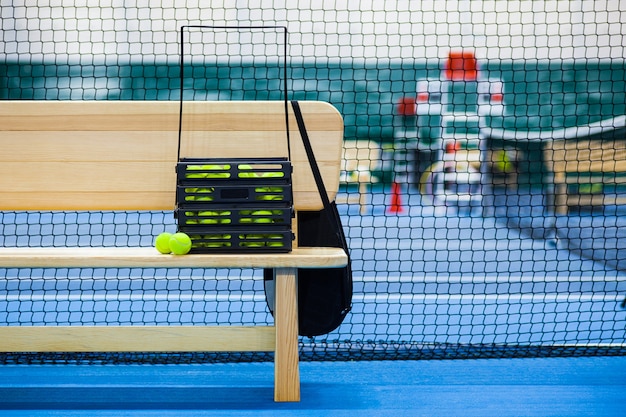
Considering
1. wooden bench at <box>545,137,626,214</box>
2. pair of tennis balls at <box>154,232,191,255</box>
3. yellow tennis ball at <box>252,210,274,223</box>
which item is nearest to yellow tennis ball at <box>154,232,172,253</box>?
pair of tennis balls at <box>154,232,191,255</box>

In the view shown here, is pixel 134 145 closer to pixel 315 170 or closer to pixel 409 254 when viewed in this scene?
pixel 315 170

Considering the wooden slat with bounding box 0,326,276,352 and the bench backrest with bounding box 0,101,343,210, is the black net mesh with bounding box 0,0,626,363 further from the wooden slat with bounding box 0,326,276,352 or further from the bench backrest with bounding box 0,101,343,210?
the bench backrest with bounding box 0,101,343,210

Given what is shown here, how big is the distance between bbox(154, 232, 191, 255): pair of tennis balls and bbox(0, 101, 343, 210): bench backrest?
0.34 m

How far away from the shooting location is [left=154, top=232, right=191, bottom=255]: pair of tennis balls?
6.48ft

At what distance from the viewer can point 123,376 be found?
2.32 m

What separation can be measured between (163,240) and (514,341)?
4.86 feet

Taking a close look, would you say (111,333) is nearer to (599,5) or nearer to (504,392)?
(504,392)

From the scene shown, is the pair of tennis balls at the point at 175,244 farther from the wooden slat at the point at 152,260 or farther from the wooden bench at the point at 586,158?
the wooden bench at the point at 586,158

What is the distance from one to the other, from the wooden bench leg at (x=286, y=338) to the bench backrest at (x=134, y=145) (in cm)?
35

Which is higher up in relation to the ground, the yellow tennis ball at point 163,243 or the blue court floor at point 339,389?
the yellow tennis ball at point 163,243

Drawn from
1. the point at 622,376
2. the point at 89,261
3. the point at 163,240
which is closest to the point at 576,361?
the point at 622,376

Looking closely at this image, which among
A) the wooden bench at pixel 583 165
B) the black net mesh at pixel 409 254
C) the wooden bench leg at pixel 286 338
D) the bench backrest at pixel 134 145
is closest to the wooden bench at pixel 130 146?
the bench backrest at pixel 134 145

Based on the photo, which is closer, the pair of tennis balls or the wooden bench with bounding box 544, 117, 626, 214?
the pair of tennis balls

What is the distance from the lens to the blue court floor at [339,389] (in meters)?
2.01
